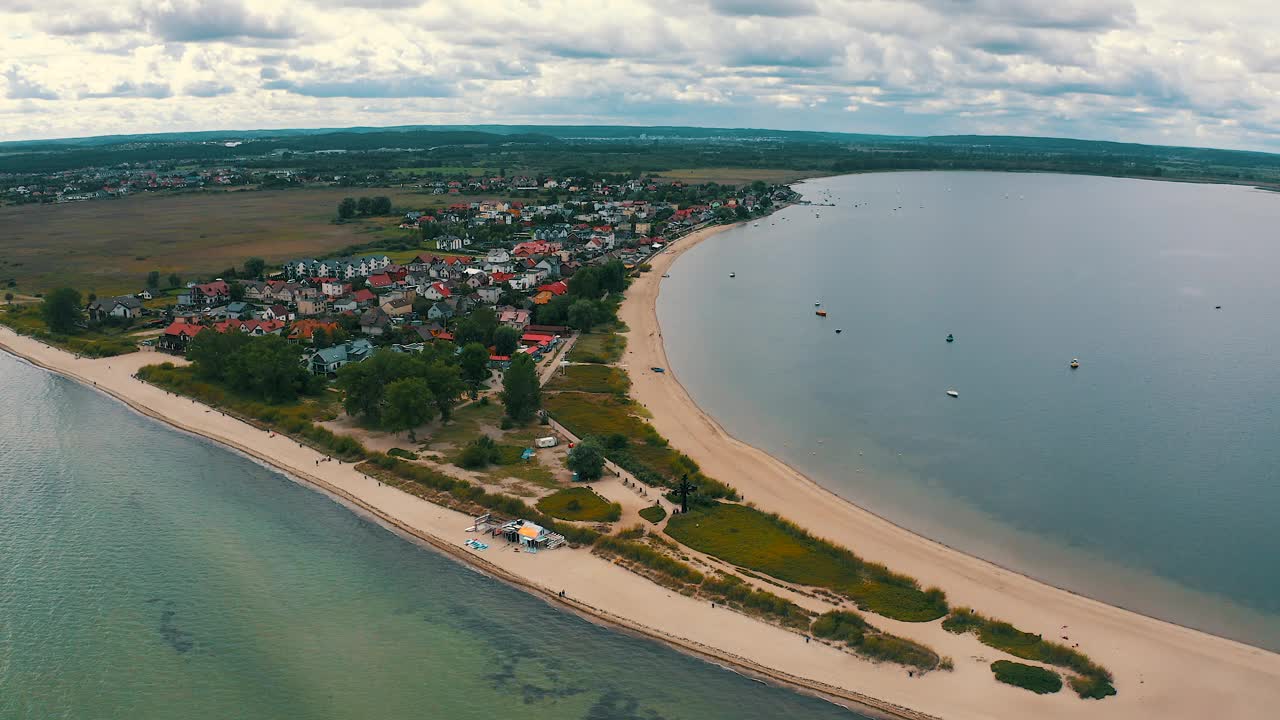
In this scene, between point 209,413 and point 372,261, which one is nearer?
point 209,413

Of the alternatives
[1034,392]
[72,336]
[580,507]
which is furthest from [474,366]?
[72,336]

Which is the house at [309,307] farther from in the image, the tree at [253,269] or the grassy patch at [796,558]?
the grassy patch at [796,558]

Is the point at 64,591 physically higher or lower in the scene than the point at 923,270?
lower

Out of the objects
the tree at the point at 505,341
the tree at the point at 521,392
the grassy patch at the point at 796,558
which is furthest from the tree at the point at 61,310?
the grassy patch at the point at 796,558

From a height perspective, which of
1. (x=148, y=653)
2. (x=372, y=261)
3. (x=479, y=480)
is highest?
(x=372, y=261)

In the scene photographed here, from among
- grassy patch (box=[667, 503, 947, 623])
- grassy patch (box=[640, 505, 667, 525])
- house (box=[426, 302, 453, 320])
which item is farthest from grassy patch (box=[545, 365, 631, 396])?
grassy patch (box=[667, 503, 947, 623])

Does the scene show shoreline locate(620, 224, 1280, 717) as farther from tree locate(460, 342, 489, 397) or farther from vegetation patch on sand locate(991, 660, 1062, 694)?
tree locate(460, 342, 489, 397)

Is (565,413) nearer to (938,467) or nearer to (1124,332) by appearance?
(938,467)

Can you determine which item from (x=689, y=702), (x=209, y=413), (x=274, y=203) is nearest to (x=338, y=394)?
(x=209, y=413)
